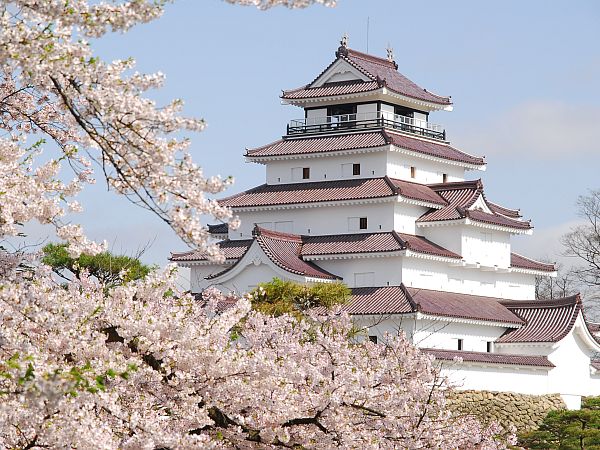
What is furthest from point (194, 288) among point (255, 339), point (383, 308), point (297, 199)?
point (255, 339)

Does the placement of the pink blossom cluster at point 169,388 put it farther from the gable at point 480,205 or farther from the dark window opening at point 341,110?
the dark window opening at point 341,110

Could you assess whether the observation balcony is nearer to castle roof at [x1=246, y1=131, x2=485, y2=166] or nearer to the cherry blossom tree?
castle roof at [x1=246, y1=131, x2=485, y2=166]

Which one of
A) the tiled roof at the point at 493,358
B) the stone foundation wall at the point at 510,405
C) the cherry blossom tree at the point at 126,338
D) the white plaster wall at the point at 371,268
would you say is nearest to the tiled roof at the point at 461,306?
the white plaster wall at the point at 371,268

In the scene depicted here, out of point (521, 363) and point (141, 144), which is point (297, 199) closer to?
point (521, 363)

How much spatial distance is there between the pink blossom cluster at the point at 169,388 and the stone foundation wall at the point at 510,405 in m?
24.9

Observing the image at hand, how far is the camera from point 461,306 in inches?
1752

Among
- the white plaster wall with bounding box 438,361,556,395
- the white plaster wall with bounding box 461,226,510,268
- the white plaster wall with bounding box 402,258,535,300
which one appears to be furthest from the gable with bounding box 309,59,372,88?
the white plaster wall with bounding box 438,361,556,395

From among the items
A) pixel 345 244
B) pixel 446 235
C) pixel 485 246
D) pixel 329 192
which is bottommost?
pixel 345 244

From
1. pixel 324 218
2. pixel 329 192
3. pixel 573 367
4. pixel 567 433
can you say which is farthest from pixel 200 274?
pixel 567 433

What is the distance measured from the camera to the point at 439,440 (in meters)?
14.1

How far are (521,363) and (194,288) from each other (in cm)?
1369

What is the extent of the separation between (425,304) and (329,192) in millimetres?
7054

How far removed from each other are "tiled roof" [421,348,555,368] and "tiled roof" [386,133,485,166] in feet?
29.9

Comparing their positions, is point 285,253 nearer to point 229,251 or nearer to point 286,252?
point 286,252
